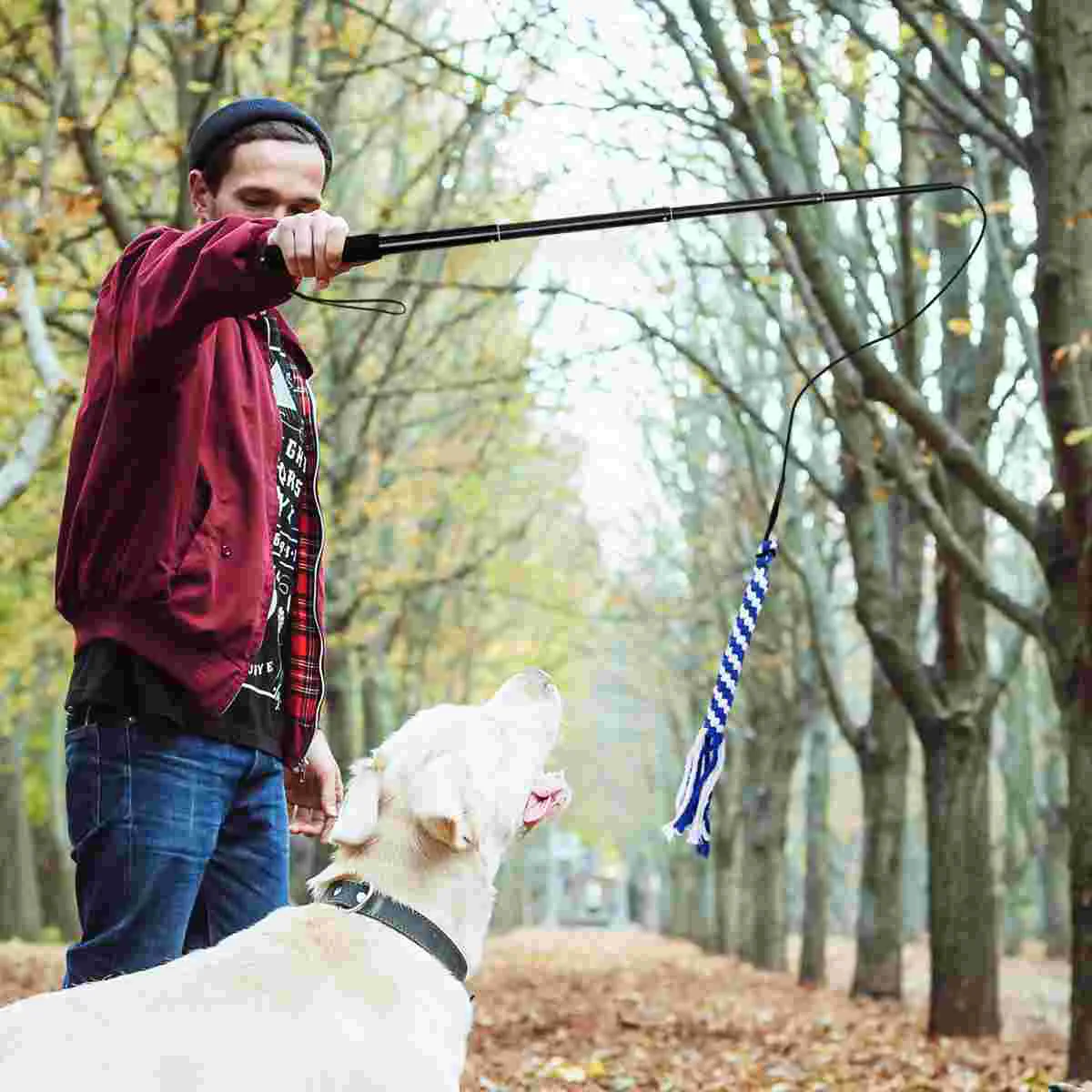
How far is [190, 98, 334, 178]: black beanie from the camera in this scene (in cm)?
373

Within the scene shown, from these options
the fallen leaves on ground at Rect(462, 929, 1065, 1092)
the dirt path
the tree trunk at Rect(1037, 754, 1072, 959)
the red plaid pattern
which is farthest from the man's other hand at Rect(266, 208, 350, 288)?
the tree trunk at Rect(1037, 754, 1072, 959)

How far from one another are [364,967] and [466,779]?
50cm

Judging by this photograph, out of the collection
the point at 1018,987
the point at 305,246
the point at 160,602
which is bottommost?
the point at 1018,987

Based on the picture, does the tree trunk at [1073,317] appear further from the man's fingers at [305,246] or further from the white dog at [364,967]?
the man's fingers at [305,246]

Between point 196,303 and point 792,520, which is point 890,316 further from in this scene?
point 196,303

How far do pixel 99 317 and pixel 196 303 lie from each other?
494 millimetres

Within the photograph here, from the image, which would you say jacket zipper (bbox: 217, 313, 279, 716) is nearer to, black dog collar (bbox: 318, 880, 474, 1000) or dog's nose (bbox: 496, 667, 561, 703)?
black dog collar (bbox: 318, 880, 474, 1000)

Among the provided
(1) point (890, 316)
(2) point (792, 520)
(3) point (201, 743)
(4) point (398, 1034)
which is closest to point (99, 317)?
(3) point (201, 743)

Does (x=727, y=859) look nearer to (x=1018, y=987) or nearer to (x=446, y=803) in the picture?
(x=1018, y=987)

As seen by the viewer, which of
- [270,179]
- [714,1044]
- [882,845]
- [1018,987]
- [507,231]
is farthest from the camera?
[1018,987]

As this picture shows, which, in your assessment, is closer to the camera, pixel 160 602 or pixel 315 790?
pixel 160 602

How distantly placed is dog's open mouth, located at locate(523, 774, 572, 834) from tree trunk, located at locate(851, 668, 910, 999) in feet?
37.4

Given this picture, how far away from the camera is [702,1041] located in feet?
33.8

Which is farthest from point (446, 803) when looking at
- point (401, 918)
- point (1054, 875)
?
point (1054, 875)
